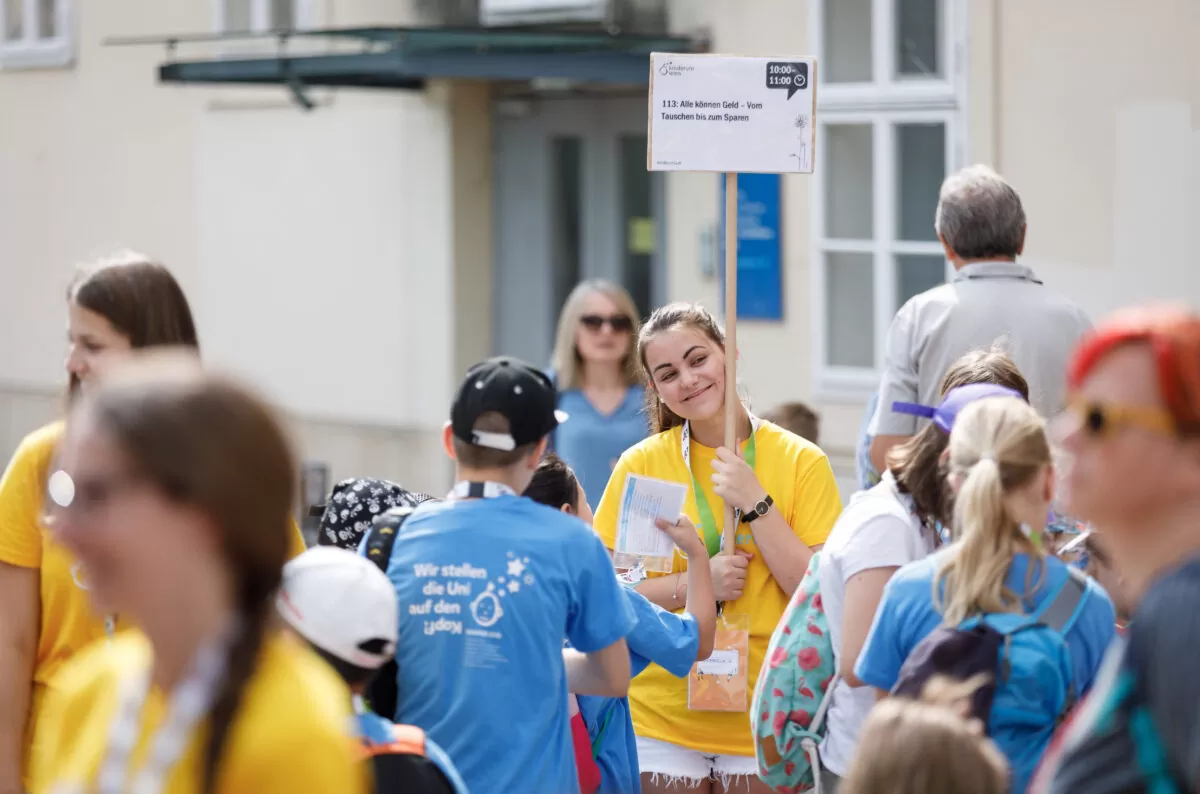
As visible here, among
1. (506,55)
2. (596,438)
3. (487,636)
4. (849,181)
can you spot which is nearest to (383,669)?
(487,636)

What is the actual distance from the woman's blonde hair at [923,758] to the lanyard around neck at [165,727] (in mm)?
1037

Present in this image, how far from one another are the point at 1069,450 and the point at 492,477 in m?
1.37

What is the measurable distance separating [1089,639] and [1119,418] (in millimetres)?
1106

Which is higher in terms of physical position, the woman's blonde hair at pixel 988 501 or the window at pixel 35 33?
the window at pixel 35 33

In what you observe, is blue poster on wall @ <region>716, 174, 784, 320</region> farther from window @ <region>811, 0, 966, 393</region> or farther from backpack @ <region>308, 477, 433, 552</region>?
backpack @ <region>308, 477, 433, 552</region>

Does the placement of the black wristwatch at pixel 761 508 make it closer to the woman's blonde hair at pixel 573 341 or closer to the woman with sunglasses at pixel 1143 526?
the woman with sunglasses at pixel 1143 526

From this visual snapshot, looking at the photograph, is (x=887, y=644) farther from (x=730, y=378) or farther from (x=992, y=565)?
(x=730, y=378)

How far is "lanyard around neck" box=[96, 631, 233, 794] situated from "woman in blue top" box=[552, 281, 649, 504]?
5.06 meters

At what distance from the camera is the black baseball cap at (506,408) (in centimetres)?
320

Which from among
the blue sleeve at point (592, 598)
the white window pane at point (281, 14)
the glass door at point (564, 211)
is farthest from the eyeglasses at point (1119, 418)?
the white window pane at point (281, 14)

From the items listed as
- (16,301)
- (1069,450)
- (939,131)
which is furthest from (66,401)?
(16,301)

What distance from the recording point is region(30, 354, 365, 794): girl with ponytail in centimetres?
173

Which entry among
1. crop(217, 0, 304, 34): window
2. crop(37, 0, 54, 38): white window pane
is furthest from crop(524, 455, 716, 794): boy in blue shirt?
crop(37, 0, 54, 38): white window pane

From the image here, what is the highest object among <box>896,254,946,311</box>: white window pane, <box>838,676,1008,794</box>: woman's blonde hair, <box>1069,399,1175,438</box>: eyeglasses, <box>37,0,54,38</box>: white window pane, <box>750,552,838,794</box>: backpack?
<box>37,0,54,38</box>: white window pane
